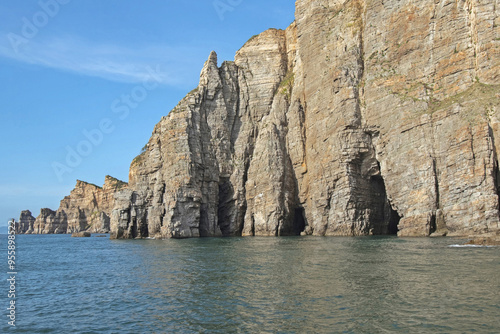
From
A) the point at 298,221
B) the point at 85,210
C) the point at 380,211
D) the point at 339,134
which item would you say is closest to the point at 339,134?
the point at 339,134

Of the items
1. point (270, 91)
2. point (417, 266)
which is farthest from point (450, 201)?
point (270, 91)

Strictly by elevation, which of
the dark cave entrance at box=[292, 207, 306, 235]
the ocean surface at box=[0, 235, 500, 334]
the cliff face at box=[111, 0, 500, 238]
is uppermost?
the cliff face at box=[111, 0, 500, 238]

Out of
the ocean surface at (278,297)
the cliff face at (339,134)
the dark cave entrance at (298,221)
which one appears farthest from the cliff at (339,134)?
the ocean surface at (278,297)

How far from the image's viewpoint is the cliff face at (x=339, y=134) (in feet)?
156

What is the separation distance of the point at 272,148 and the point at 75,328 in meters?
62.2

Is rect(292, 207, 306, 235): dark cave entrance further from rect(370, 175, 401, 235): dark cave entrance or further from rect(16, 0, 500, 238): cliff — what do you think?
rect(370, 175, 401, 235): dark cave entrance

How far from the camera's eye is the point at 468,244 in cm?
3506

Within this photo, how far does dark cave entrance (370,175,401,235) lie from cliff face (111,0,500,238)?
236mm

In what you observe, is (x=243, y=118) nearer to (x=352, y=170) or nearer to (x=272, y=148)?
(x=272, y=148)

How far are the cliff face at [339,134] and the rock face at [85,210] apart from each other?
90024 millimetres

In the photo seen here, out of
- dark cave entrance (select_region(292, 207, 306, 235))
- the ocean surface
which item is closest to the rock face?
dark cave entrance (select_region(292, 207, 306, 235))

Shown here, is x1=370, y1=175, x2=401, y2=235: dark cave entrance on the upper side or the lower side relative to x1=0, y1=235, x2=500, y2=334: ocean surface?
upper

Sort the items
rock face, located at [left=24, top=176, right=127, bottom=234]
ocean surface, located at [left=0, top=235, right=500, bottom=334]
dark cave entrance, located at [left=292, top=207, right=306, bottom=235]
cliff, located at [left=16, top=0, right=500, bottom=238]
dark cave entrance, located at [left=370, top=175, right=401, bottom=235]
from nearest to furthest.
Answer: ocean surface, located at [left=0, top=235, right=500, bottom=334] → cliff, located at [left=16, top=0, right=500, bottom=238] → dark cave entrance, located at [left=370, top=175, right=401, bottom=235] → dark cave entrance, located at [left=292, top=207, right=306, bottom=235] → rock face, located at [left=24, top=176, right=127, bottom=234]

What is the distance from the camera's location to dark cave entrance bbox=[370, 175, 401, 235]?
6344cm
